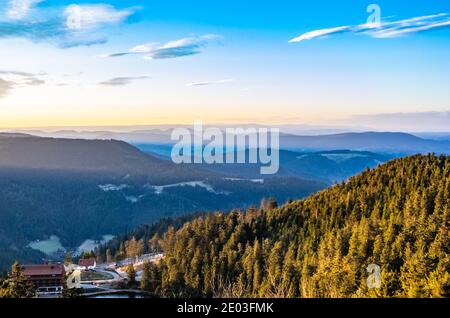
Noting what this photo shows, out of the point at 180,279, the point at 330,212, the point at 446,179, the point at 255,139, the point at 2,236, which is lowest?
the point at 2,236

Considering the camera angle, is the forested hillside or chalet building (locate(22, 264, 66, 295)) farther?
chalet building (locate(22, 264, 66, 295))

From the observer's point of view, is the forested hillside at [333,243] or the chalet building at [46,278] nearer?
the forested hillside at [333,243]

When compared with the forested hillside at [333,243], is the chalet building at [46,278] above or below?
below

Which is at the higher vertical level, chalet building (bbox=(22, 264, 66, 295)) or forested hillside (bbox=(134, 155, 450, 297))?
forested hillside (bbox=(134, 155, 450, 297))

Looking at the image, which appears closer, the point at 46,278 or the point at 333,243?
the point at 333,243

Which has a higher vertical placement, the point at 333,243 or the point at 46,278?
the point at 333,243

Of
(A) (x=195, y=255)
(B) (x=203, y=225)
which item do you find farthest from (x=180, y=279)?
(B) (x=203, y=225)
